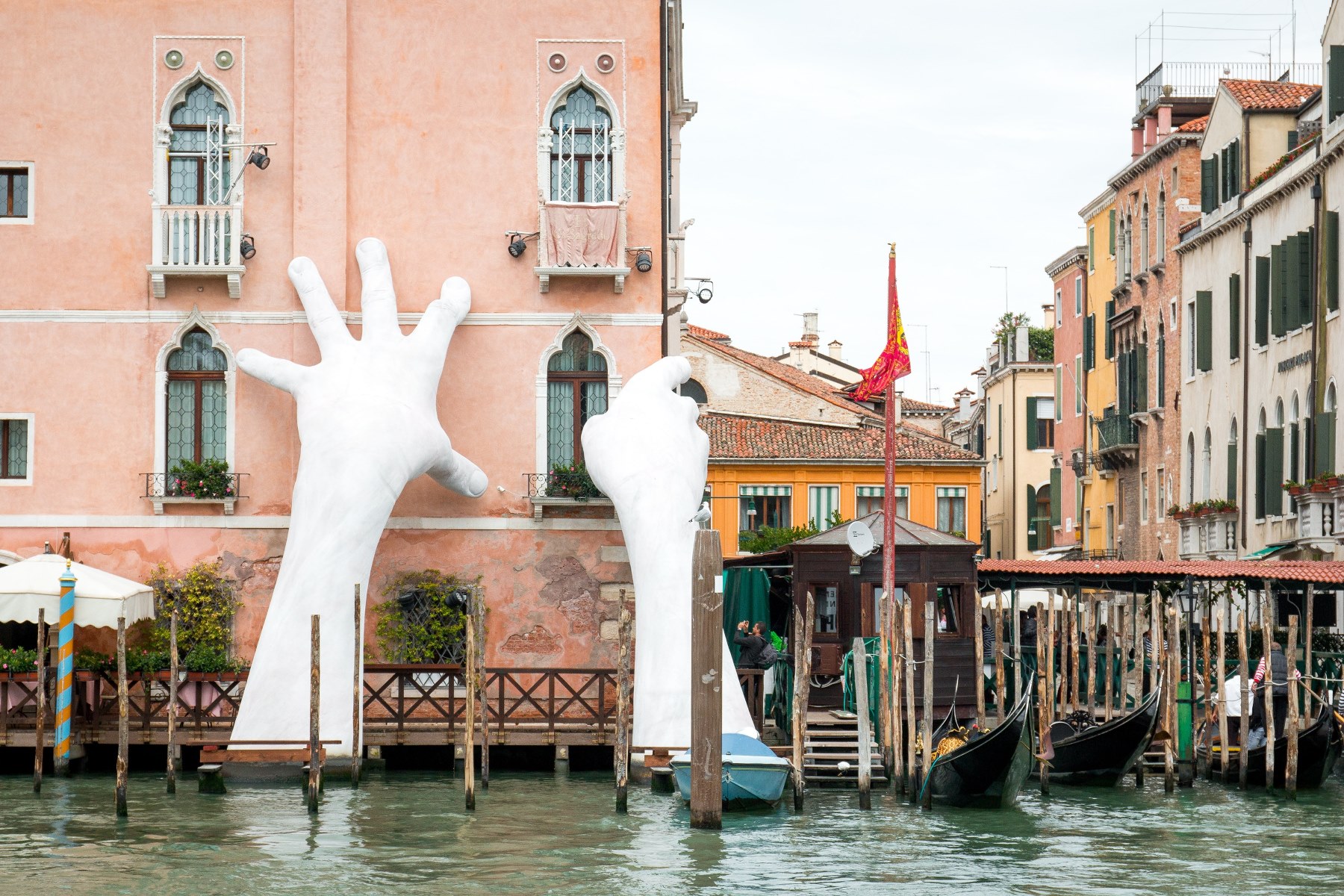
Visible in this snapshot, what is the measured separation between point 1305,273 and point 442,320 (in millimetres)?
13731

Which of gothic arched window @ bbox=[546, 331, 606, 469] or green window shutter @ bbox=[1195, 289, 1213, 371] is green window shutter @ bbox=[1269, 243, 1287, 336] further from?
gothic arched window @ bbox=[546, 331, 606, 469]

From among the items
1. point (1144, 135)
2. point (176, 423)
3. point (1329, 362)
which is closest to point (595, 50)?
point (176, 423)

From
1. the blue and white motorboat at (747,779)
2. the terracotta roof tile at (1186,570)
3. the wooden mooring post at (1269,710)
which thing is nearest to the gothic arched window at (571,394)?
the terracotta roof tile at (1186,570)

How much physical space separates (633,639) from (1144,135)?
920 inches

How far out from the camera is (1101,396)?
46812mm

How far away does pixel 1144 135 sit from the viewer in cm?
4328

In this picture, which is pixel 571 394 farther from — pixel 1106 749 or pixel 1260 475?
pixel 1260 475

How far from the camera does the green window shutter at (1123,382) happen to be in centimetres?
4372

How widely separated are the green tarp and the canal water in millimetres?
7586

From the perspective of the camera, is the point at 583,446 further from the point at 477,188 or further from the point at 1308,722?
the point at 1308,722

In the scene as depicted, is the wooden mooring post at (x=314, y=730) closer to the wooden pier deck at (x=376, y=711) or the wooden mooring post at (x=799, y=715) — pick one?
the wooden pier deck at (x=376, y=711)

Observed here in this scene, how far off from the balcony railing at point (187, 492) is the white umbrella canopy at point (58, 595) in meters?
1.44

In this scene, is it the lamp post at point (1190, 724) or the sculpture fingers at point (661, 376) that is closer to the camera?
the lamp post at point (1190, 724)

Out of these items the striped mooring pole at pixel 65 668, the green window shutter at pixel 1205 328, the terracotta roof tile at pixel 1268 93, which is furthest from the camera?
the green window shutter at pixel 1205 328
